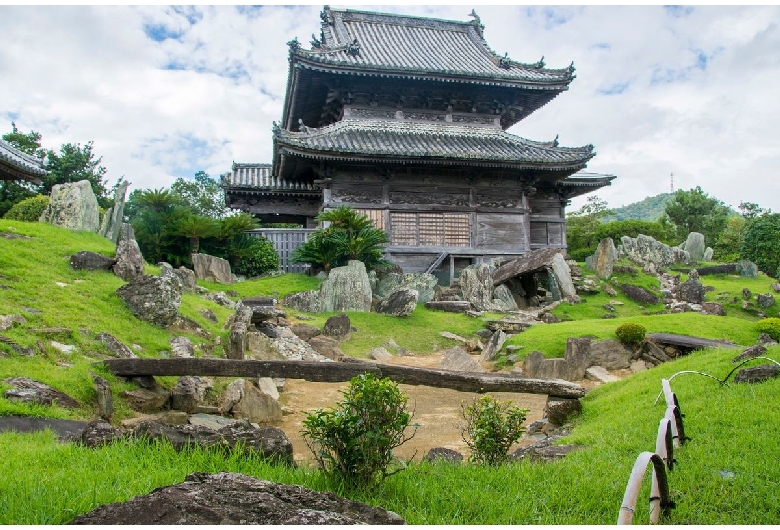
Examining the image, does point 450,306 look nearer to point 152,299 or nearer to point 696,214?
point 152,299

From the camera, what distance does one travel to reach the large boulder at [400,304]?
53.0ft

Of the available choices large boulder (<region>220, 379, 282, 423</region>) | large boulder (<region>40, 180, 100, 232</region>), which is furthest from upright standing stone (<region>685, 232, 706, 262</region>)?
large boulder (<region>40, 180, 100, 232</region>)

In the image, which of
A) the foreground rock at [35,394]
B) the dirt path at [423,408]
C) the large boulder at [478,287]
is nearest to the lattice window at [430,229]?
the large boulder at [478,287]

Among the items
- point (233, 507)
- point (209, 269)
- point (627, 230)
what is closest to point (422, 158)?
point (209, 269)

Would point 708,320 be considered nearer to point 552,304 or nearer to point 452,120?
point 552,304

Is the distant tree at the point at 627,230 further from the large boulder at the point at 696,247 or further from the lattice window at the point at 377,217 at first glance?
the lattice window at the point at 377,217

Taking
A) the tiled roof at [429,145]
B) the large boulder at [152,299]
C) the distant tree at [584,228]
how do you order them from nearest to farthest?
the large boulder at [152,299]
the tiled roof at [429,145]
the distant tree at [584,228]

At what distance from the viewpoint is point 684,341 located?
12.3 meters

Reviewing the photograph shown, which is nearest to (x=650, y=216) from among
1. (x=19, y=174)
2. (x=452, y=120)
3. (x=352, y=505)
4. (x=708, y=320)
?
(x=452, y=120)

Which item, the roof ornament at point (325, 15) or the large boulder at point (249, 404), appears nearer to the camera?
the large boulder at point (249, 404)

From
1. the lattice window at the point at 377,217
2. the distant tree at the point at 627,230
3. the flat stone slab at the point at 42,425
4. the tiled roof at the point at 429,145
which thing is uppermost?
the tiled roof at the point at 429,145

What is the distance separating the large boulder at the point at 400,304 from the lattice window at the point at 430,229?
5.61m

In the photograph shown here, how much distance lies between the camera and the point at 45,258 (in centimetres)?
1204

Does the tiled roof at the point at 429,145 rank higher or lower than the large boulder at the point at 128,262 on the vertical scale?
higher
